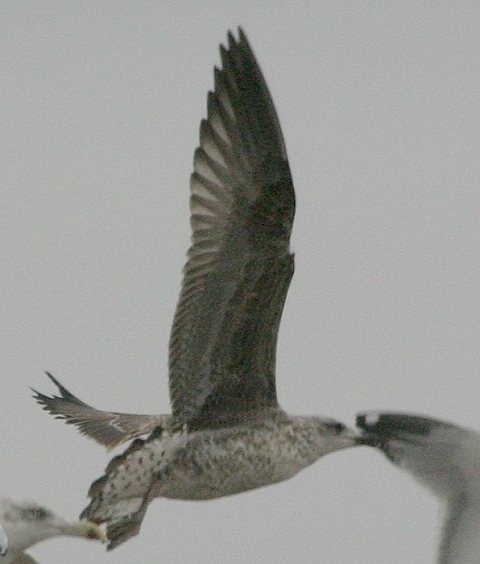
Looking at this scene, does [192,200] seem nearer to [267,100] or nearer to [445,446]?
[267,100]

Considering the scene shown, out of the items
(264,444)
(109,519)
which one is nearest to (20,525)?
(109,519)

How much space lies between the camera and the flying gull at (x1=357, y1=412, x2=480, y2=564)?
1245 centimetres

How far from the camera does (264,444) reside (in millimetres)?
12359

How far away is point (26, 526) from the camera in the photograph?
36.0ft

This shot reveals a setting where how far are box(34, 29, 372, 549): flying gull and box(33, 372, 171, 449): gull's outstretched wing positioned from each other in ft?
1.59

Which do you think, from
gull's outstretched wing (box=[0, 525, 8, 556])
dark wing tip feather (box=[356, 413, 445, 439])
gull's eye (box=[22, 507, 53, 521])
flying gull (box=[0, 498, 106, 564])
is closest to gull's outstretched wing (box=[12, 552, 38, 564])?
flying gull (box=[0, 498, 106, 564])

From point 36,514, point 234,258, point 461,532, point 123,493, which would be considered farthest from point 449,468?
point 36,514


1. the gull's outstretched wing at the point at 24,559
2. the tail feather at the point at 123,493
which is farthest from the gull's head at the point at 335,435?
the gull's outstretched wing at the point at 24,559

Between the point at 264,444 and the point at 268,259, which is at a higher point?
the point at 268,259

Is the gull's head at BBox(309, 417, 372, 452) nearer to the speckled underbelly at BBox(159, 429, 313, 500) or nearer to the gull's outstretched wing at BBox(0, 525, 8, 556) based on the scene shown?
the speckled underbelly at BBox(159, 429, 313, 500)

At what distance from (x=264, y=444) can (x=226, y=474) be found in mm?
272

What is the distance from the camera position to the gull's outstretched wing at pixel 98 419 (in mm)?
13000

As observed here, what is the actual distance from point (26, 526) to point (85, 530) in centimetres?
51

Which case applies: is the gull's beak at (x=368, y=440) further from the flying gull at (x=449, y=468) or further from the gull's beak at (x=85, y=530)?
the gull's beak at (x=85, y=530)
